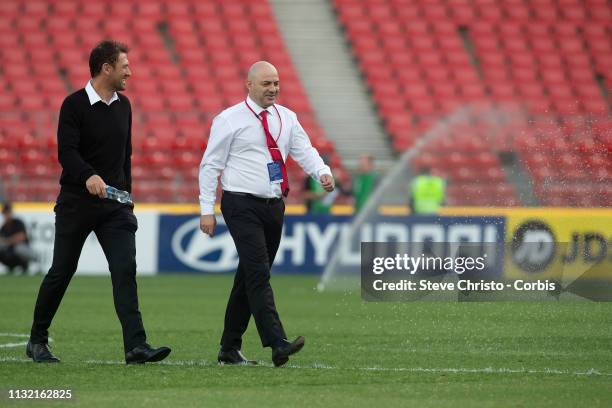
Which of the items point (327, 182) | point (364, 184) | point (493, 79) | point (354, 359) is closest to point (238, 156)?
point (327, 182)

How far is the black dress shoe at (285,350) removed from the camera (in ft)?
25.4

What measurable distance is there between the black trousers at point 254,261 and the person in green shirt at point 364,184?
1260cm

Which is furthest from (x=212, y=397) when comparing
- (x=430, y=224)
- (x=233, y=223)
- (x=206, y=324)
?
(x=430, y=224)

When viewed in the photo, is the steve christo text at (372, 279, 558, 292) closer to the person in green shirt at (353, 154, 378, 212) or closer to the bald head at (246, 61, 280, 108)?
the bald head at (246, 61, 280, 108)

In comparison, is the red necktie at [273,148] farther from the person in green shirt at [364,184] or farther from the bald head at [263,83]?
the person in green shirt at [364,184]

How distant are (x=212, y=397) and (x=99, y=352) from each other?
98.8 inches

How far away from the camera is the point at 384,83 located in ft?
91.1

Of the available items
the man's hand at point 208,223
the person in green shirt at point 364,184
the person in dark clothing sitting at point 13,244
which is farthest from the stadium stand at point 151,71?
the man's hand at point 208,223

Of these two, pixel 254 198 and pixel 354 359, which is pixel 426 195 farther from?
pixel 254 198

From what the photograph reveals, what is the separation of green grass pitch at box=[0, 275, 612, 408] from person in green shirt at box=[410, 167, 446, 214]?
728 centimetres

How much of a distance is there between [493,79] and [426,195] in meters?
8.31

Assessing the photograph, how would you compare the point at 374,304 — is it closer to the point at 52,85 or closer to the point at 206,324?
the point at 206,324

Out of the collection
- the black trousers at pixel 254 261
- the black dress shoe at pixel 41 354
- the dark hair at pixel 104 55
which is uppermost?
the dark hair at pixel 104 55

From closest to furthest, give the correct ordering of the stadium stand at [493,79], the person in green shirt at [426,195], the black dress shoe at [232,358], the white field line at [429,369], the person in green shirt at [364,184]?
the white field line at [429,369]
the black dress shoe at [232,358]
the person in green shirt at [364,184]
the person in green shirt at [426,195]
the stadium stand at [493,79]
